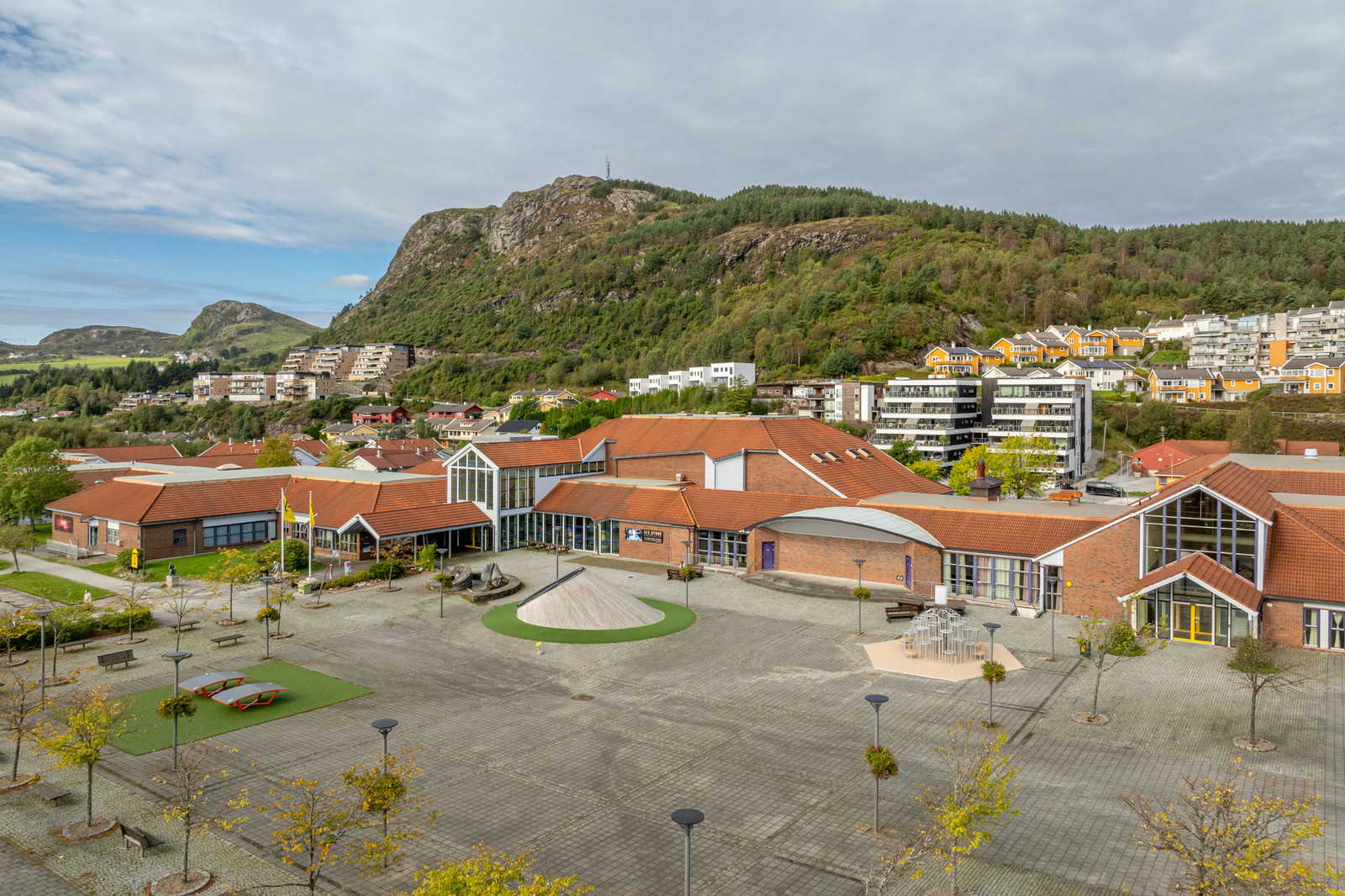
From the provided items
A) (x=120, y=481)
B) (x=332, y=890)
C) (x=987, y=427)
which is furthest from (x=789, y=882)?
(x=987, y=427)

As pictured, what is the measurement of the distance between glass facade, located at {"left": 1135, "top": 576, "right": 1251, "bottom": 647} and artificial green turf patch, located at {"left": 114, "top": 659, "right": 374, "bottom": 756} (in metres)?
25.2

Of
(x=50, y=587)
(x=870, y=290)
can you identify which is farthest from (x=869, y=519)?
(x=870, y=290)

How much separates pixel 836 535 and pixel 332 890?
2631cm

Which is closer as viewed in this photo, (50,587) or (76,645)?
(76,645)

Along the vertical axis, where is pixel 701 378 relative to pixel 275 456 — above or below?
above

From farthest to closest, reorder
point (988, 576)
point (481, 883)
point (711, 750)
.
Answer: point (988, 576)
point (711, 750)
point (481, 883)

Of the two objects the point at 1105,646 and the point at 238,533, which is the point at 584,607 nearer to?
the point at 1105,646

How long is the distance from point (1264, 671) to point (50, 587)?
45.7m

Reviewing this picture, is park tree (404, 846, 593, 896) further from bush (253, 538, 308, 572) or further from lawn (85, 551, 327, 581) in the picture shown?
lawn (85, 551, 327, 581)

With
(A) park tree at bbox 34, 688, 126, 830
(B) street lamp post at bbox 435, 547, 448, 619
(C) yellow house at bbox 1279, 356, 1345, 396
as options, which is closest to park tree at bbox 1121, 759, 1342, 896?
(A) park tree at bbox 34, 688, 126, 830

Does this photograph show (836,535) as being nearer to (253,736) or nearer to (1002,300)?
(253,736)

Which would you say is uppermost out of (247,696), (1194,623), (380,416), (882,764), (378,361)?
(378,361)

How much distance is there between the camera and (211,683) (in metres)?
20.8

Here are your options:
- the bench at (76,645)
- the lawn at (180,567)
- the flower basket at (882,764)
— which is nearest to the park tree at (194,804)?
the flower basket at (882,764)
